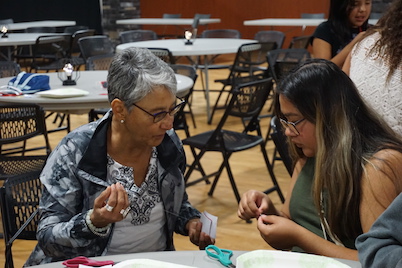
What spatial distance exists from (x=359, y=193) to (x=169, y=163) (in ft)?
2.41

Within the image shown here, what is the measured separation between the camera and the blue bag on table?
427 cm

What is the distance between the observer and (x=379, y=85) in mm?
2383

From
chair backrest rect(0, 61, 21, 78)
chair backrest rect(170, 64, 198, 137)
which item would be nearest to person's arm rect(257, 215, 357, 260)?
chair backrest rect(170, 64, 198, 137)

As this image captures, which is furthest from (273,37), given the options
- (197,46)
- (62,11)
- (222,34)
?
(62,11)

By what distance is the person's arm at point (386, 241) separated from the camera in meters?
1.10

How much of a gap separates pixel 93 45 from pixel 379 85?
5.07 m

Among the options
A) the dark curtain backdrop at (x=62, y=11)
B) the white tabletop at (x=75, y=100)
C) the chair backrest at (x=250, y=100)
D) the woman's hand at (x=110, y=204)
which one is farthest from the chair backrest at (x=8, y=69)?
the dark curtain backdrop at (x=62, y=11)

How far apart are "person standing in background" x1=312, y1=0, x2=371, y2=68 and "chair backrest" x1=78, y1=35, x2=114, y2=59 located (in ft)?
11.0

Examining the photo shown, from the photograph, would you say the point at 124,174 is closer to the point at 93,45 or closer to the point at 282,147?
the point at 282,147

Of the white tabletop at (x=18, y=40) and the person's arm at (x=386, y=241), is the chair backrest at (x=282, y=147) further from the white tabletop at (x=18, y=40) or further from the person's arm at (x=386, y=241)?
the white tabletop at (x=18, y=40)

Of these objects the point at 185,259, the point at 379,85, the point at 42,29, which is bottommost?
the point at 42,29

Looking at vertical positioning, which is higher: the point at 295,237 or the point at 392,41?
the point at 392,41

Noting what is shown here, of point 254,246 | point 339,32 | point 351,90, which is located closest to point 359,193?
point 351,90

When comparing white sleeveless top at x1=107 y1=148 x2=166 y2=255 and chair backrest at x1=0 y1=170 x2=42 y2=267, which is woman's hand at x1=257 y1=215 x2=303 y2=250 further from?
chair backrest at x1=0 y1=170 x2=42 y2=267
